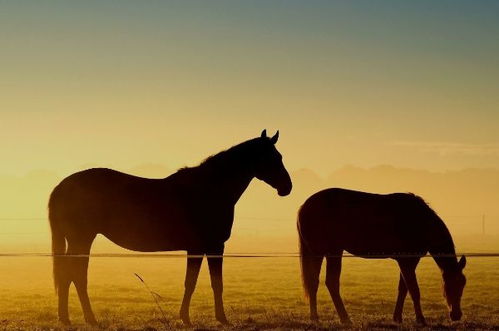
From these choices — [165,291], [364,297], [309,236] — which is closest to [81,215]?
[309,236]

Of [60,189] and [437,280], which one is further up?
[60,189]

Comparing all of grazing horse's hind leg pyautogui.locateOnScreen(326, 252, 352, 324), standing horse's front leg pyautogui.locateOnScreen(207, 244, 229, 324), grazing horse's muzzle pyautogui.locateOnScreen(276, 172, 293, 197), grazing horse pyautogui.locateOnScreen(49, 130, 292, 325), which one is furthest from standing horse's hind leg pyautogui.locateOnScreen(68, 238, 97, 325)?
grazing horse's hind leg pyautogui.locateOnScreen(326, 252, 352, 324)

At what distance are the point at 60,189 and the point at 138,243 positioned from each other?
6.20 ft

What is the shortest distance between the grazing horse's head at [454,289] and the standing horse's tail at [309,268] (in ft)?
8.80

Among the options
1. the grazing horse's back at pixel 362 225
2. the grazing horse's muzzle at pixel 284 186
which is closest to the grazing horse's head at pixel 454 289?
the grazing horse's back at pixel 362 225

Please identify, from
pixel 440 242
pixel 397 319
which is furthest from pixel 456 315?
pixel 440 242

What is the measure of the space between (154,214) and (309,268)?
3586 mm

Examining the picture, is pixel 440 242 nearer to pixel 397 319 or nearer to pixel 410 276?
pixel 410 276

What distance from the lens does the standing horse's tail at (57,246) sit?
13.6 metres

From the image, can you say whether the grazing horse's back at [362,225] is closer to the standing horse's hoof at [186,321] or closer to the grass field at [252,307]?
the grass field at [252,307]

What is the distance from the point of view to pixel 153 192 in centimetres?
1409

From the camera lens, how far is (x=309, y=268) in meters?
14.9

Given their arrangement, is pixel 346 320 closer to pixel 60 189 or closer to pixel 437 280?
pixel 60 189

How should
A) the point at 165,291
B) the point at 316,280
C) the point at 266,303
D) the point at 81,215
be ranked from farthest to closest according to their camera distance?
the point at 165,291, the point at 266,303, the point at 316,280, the point at 81,215
